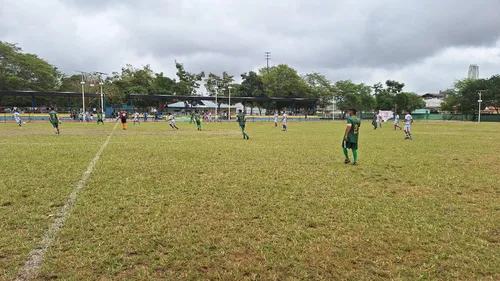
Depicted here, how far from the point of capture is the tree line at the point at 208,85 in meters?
56.7

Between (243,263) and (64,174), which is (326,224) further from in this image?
(64,174)

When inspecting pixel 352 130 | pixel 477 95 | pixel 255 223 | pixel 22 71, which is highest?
pixel 22 71

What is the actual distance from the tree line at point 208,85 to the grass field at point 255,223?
52.5 m

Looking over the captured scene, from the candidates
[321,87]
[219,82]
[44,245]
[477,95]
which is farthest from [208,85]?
[44,245]

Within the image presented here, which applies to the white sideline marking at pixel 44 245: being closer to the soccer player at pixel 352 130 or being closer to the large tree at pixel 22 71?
the soccer player at pixel 352 130

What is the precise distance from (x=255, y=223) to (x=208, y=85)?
72791 millimetres

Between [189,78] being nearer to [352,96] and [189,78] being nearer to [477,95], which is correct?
[352,96]

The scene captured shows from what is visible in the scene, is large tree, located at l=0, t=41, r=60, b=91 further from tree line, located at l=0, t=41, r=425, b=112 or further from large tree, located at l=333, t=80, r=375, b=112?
large tree, located at l=333, t=80, r=375, b=112

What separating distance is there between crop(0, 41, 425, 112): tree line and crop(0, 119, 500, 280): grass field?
52523 mm

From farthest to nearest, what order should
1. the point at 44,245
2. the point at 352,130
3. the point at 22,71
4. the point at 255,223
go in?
the point at 22,71 → the point at 352,130 → the point at 255,223 → the point at 44,245

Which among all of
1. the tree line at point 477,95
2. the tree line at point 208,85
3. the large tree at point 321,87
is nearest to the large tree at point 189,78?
the tree line at point 208,85

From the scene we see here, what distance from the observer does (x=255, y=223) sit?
441cm

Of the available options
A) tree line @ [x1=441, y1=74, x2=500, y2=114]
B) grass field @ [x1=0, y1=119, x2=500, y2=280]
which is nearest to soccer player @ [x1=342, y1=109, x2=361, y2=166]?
grass field @ [x1=0, y1=119, x2=500, y2=280]

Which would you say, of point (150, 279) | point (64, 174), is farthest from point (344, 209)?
point (64, 174)
